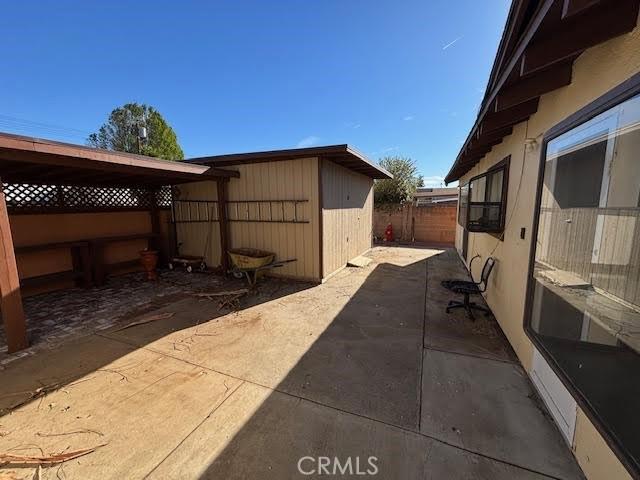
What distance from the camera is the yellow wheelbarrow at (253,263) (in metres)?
5.34

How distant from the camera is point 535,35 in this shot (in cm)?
141

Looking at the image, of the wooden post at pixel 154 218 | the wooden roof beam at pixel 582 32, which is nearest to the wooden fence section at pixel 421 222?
the wooden post at pixel 154 218

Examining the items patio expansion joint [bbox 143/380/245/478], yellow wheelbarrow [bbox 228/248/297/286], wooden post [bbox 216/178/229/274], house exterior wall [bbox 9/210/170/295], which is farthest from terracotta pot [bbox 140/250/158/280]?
patio expansion joint [bbox 143/380/245/478]

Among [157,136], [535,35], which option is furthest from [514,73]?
[157,136]

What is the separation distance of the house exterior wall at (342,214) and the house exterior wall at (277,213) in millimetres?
268

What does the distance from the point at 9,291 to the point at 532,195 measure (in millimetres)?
5762

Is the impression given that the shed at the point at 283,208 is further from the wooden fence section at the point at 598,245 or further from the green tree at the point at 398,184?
the green tree at the point at 398,184

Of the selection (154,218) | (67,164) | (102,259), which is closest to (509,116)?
(67,164)

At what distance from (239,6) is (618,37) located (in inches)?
244

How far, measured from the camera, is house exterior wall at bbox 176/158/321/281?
548 centimetres

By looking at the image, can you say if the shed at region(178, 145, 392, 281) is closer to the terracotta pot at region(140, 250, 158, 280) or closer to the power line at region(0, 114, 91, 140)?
the terracotta pot at region(140, 250, 158, 280)

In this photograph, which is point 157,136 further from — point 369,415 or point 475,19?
point 369,415

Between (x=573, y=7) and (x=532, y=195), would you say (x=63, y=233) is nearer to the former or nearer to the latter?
(x=573, y=7)

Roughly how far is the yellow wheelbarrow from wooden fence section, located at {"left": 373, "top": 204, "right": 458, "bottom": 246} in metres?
8.11
